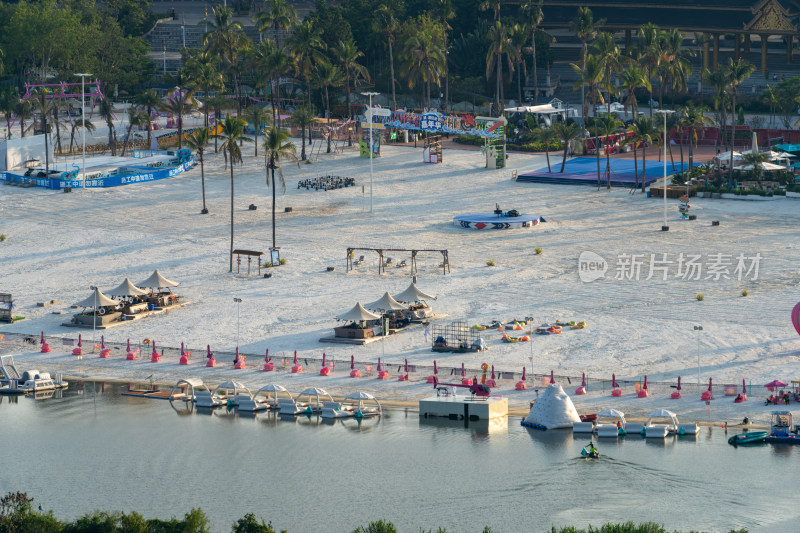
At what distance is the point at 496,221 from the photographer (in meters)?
111

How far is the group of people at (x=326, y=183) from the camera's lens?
12762 centimetres

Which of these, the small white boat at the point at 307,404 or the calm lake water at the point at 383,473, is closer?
the calm lake water at the point at 383,473

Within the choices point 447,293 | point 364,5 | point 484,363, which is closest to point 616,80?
point 364,5

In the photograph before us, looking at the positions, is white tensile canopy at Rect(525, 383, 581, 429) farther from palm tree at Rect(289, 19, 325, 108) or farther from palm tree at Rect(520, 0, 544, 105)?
palm tree at Rect(520, 0, 544, 105)

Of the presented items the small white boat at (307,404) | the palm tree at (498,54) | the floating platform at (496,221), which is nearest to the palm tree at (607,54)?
the palm tree at (498,54)

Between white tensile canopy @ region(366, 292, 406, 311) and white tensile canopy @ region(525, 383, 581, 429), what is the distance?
676 inches

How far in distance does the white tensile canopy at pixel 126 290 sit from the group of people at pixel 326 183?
37746 mm

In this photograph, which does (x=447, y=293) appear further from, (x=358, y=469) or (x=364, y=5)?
(x=364, y=5)

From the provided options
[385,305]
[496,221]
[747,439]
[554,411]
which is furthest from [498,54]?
[747,439]

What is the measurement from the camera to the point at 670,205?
118m

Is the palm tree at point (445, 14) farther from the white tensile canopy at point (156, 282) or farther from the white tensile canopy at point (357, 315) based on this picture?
the white tensile canopy at point (357, 315)

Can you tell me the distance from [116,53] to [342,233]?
246 feet

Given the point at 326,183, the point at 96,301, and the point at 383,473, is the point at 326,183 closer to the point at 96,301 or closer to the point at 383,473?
the point at 96,301

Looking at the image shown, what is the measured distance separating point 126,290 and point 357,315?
1624cm
